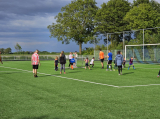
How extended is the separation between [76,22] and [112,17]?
9733mm

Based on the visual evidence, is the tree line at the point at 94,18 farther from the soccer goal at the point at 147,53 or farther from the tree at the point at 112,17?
the soccer goal at the point at 147,53

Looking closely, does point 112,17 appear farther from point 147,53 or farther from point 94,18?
point 147,53

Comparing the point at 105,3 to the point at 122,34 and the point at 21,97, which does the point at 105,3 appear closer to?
the point at 122,34

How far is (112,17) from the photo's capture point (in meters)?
56.0

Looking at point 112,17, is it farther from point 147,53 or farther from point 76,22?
point 147,53

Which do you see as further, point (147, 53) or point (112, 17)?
point (112, 17)

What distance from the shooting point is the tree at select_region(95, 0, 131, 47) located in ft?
181

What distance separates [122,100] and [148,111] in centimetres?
147

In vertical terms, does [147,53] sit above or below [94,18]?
below

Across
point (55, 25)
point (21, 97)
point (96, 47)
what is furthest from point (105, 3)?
point (21, 97)

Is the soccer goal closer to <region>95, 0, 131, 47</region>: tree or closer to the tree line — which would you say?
the tree line

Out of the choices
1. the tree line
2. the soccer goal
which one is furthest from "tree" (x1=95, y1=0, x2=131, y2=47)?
the soccer goal

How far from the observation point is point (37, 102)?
22.7ft

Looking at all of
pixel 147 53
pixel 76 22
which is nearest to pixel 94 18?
pixel 76 22
